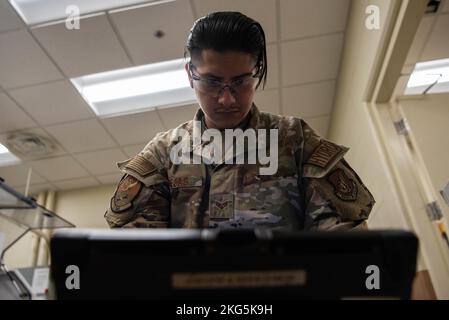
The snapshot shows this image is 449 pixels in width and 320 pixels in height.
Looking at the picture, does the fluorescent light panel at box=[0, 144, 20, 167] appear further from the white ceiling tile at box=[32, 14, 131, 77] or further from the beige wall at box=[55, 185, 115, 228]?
the white ceiling tile at box=[32, 14, 131, 77]

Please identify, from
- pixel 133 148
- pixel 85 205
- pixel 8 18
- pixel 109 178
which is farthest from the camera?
pixel 85 205

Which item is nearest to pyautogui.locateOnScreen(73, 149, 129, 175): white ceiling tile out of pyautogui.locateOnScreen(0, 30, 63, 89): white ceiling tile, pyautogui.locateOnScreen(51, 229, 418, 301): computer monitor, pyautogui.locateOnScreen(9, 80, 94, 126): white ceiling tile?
pyautogui.locateOnScreen(9, 80, 94, 126): white ceiling tile

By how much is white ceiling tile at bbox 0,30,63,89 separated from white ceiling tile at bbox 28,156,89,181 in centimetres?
125

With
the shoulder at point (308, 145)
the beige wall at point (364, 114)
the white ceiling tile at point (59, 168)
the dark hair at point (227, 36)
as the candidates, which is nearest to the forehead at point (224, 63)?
the dark hair at point (227, 36)

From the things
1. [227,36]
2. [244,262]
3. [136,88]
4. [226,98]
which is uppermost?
[136,88]

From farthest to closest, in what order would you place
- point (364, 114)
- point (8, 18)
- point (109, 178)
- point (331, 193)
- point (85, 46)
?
point (109, 178), point (85, 46), point (8, 18), point (364, 114), point (331, 193)

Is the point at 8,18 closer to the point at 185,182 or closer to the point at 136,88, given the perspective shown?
the point at 136,88

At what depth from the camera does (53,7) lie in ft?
7.60

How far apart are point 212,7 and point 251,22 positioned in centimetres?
157

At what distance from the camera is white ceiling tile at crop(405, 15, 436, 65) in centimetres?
186

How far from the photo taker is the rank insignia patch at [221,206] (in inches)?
32.0

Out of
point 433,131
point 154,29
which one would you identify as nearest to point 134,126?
point 154,29

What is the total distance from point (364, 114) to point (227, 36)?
154cm
